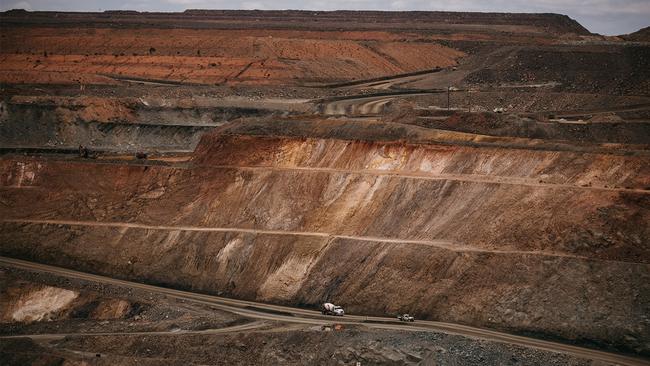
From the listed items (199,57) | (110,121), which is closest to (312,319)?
(110,121)

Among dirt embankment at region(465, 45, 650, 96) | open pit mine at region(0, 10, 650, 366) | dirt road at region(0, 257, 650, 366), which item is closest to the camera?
dirt road at region(0, 257, 650, 366)

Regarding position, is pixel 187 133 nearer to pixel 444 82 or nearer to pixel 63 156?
pixel 63 156

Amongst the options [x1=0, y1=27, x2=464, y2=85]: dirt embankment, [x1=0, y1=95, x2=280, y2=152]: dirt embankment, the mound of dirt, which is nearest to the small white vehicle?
[x1=0, y1=95, x2=280, y2=152]: dirt embankment

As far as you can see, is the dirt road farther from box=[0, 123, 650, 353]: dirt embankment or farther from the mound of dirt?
the mound of dirt

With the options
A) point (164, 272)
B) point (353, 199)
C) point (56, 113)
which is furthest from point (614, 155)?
point (56, 113)

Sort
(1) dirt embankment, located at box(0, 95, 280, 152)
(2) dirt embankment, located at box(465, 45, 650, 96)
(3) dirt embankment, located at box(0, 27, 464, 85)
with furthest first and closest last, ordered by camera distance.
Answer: (3) dirt embankment, located at box(0, 27, 464, 85)
(2) dirt embankment, located at box(465, 45, 650, 96)
(1) dirt embankment, located at box(0, 95, 280, 152)

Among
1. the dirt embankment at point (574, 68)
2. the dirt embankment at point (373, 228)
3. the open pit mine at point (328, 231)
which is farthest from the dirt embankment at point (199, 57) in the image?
the dirt embankment at point (373, 228)
